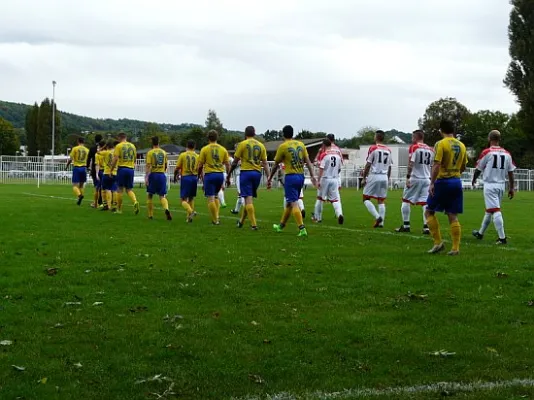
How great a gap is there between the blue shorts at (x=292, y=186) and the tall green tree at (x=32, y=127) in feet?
425

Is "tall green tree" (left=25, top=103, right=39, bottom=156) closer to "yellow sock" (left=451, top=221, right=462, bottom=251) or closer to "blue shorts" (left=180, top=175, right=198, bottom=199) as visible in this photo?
"blue shorts" (left=180, top=175, right=198, bottom=199)

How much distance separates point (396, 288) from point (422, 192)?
7.44 meters

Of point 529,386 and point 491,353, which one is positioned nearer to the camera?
point 529,386

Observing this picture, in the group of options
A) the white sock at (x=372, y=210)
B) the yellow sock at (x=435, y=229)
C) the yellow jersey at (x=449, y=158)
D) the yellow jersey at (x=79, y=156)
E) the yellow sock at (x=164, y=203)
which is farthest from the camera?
the yellow jersey at (x=79, y=156)

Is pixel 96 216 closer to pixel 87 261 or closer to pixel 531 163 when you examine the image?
pixel 87 261

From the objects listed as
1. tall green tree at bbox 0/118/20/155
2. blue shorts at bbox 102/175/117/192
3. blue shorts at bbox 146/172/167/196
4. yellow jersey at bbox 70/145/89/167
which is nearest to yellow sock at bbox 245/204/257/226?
blue shorts at bbox 146/172/167/196

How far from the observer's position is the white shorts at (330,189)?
17.2 metres

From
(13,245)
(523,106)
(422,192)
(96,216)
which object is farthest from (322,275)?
(523,106)

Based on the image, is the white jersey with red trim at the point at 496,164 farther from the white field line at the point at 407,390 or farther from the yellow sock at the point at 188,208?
the white field line at the point at 407,390

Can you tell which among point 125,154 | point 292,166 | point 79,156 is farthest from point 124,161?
point 292,166

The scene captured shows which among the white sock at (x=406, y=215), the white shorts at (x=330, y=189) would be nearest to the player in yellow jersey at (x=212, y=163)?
the white shorts at (x=330, y=189)

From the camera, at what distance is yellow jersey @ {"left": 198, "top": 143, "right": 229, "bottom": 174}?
612 inches

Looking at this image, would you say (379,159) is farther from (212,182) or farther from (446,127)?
(446,127)

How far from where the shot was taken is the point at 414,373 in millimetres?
5164
